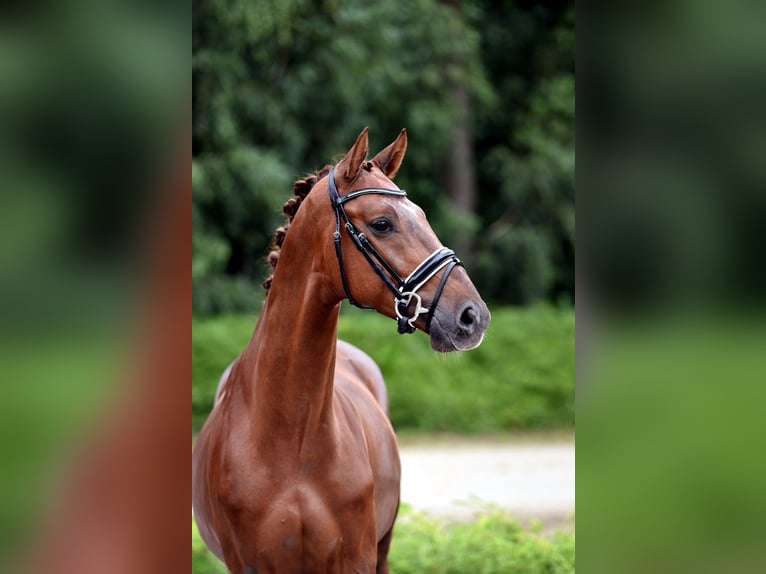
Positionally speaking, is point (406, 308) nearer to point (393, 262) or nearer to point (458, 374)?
point (393, 262)

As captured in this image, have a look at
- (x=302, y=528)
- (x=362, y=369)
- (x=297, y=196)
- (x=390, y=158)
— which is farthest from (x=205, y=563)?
(x=390, y=158)

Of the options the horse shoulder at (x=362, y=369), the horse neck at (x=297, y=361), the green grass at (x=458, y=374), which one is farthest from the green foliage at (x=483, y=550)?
the green grass at (x=458, y=374)

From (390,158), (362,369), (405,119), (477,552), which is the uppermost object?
(390,158)

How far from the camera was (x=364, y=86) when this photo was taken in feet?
39.0

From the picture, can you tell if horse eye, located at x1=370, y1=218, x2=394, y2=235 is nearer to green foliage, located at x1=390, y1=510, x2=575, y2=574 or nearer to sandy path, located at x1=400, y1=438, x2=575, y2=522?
green foliage, located at x1=390, y1=510, x2=575, y2=574

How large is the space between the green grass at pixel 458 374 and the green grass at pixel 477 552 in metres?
4.66

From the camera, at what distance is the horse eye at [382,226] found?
2.42m

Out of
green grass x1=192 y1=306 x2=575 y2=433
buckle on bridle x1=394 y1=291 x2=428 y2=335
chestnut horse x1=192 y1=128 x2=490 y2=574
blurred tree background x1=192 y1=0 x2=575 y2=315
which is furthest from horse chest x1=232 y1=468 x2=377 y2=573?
blurred tree background x1=192 y1=0 x2=575 y2=315

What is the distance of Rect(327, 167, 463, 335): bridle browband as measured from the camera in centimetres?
233

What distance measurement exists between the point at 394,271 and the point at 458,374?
810 cm

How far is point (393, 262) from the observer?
7.88 ft

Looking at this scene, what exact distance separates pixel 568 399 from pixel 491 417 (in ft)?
3.26
